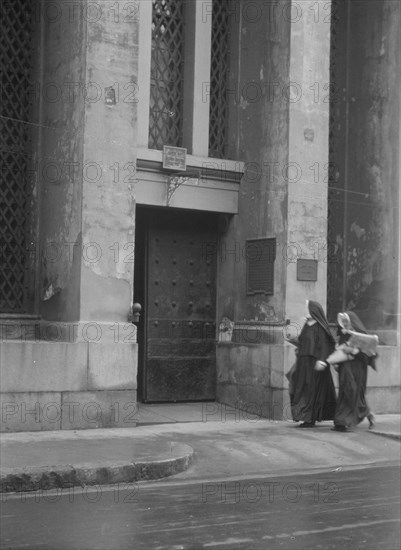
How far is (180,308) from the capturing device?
581 inches

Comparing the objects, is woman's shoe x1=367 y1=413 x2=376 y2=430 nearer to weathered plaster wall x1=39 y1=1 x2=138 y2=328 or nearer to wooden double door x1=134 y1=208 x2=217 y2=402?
wooden double door x1=134 y1=208 x2=217 y2=402

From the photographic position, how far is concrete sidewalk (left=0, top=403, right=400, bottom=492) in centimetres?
921

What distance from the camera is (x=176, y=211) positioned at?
48.3 feet

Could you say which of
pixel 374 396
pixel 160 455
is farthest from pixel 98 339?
pixel 374 396

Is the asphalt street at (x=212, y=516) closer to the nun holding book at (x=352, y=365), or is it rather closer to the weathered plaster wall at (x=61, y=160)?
the nun holding book at (x=352, y=365)

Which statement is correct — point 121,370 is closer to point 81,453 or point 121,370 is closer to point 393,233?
point 81,453

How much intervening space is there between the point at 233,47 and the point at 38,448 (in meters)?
7.99

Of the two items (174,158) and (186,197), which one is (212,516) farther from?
(186,197)

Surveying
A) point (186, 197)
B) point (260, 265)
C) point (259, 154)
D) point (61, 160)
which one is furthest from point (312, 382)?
point (61, 160)

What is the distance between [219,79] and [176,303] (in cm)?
381

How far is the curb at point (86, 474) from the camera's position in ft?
28.7

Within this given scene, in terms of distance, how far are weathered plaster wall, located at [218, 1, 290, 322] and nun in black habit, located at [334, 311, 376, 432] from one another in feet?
4.08

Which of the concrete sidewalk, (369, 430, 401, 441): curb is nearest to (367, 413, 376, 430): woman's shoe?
the concrete sidewalk

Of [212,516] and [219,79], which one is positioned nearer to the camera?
[212,516]
